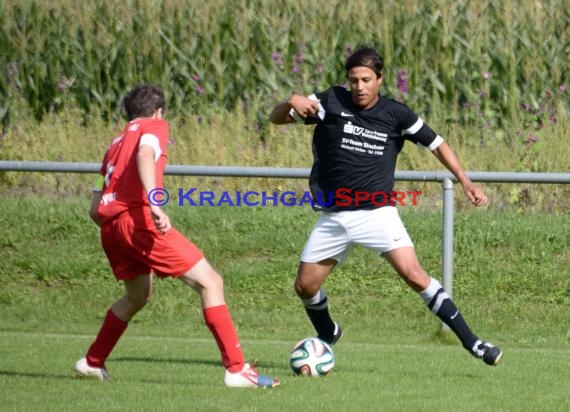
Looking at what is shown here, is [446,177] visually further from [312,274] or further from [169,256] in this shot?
[169,256]

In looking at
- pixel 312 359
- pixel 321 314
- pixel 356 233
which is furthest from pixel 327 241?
pixel 312 359

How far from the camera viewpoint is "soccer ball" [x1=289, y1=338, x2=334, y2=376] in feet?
27.6

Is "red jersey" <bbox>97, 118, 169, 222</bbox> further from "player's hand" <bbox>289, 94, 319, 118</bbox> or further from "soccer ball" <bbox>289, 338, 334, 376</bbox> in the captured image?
"soccer ball" <bbox>289, 338, 334, 376</bbox>

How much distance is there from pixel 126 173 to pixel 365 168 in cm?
176

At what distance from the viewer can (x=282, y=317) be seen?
11.8 m

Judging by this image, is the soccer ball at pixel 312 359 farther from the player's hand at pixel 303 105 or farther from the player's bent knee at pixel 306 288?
the player's hand at pixel 303 105

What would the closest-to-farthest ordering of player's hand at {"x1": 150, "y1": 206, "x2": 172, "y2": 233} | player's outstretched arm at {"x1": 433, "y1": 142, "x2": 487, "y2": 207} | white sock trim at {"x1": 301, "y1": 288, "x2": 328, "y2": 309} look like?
player's hand at {"x1": 150, "y1": 206, "x2": 172, "y2": 233}
player's outstretched arm at {"x1": 433, "y1": 142, "x2": 487, "y2": 207}
white sock trim at {"x1": 301, "y1": 288, "x2": 328, "y2": 309}

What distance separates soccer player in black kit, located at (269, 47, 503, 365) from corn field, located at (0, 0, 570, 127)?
7.42 m

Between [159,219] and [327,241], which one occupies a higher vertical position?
[159,219]

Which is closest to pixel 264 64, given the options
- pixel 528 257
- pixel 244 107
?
pixel 244 107

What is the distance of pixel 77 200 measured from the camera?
14008 millimetres

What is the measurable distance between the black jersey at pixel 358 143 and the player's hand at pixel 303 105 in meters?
0.12

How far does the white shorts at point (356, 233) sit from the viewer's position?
8641 mm

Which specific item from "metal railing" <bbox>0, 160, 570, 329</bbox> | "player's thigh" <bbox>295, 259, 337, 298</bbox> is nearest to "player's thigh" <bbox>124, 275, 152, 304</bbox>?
"player's thigh" <bbox>295, 259, 337, 298</bbox>
